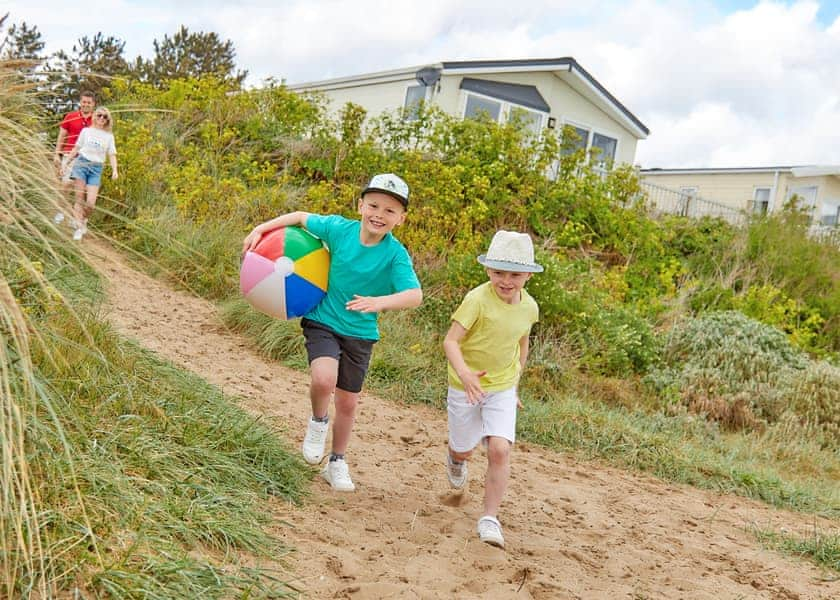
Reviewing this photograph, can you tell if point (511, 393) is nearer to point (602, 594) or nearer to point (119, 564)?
point (602, 594)

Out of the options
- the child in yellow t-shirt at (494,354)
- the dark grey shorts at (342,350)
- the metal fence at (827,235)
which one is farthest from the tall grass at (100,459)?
the metal fence at (827,235)

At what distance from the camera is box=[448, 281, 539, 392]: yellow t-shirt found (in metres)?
4.79

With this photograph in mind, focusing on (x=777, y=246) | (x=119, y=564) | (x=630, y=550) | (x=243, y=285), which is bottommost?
(x=630, y=550)

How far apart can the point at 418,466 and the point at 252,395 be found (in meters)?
1.43

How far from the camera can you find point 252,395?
6.58m

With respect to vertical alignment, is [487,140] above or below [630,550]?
above

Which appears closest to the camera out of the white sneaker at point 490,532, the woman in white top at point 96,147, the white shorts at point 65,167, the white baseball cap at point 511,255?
the white shorts at point 65,167

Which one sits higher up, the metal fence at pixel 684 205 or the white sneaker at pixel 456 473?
the metal fence at pixel 684 205

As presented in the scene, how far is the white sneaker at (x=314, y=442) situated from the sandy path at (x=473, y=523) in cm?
16

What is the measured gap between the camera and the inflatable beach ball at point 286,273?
4840mm

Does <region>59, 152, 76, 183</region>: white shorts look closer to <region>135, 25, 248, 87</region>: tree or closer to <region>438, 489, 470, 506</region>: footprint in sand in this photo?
<region>438, 489, 470, 506</region>: footprint in sand

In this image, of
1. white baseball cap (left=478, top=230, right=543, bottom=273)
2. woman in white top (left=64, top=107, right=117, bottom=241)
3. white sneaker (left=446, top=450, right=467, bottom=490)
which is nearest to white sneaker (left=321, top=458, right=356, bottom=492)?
white sneaker (left=446, top=450, right=467, bottom=490)

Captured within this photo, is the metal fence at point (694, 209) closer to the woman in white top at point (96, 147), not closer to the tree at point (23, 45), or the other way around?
the woman in white top at point (96, 147)

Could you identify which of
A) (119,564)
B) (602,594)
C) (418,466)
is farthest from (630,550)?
(119,564)
